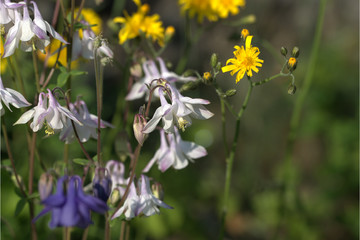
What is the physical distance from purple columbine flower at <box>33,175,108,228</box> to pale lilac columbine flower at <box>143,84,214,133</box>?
0.29 metres

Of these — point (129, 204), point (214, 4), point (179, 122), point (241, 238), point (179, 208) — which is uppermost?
point (214, 4)

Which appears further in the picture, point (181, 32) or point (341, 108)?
point (181, 32)

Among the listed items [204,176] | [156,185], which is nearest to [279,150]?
[204,176]

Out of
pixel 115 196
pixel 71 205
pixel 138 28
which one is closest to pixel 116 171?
pixel 115 196

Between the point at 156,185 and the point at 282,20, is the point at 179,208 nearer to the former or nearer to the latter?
the point at 156,185

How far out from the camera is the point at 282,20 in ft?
18.8

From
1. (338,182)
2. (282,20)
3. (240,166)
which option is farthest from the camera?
(282,20)

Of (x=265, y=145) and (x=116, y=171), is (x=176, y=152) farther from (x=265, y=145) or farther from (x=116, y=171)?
(x=265, y=145)

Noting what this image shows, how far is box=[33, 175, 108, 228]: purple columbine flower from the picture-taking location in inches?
55.4

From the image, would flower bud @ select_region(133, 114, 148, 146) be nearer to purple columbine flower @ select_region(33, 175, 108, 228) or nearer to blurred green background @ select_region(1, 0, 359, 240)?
purple columbine flower @ select_region(33, 175, 108, 228)

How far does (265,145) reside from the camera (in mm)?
4824

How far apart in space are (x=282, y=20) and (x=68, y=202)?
187 inches

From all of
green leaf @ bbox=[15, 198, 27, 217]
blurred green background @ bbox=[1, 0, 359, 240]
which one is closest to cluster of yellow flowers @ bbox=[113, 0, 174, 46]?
blurred green background @ bbox=[1, 0, 359, 240]

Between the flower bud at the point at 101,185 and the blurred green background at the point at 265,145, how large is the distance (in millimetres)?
1175
